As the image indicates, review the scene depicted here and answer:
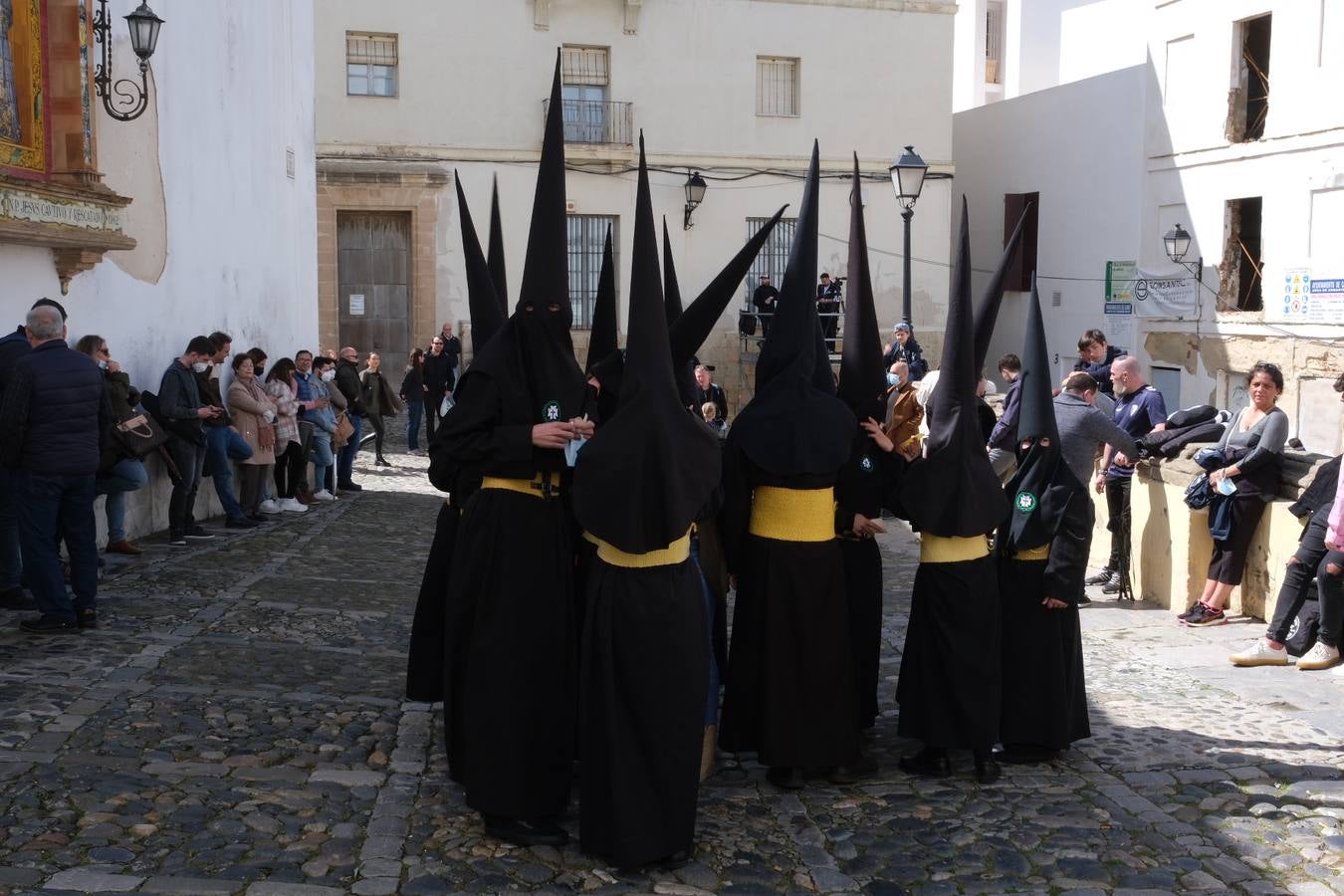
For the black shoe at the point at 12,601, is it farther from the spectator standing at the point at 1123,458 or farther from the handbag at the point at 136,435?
the spectator standing at the point at 1123,458

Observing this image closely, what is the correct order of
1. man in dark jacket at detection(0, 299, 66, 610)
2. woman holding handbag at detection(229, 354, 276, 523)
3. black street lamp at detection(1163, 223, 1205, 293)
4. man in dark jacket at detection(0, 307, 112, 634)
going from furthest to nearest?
black street lamp at detection(1163, 223, 1205, 293) → woman holding handbag at detection(229, 354, 276, 523) → man in dark jacket at detection(0, 299, 66, 610) → man in dark jacket at detection(0, 307, 112, 634)

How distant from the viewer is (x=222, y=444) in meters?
11.8

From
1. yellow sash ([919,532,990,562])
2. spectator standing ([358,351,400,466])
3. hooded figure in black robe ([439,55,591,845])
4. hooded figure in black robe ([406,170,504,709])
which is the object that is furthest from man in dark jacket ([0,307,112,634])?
spectator standing ([358,351,400,466])

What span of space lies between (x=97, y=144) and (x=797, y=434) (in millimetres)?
7296

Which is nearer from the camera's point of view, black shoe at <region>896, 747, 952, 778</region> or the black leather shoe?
the black leather shoe

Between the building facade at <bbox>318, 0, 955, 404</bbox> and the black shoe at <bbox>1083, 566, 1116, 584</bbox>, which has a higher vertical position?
the building facade at <bbox>318, 0, 955, 404</bbox>

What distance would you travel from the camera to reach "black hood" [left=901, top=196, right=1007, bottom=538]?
5.66 metres

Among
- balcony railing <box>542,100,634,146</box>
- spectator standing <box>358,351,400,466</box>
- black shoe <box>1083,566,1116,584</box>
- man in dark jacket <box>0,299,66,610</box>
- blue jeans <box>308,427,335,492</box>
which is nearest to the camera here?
man in dark jacket <box>0,299,66,610</box>

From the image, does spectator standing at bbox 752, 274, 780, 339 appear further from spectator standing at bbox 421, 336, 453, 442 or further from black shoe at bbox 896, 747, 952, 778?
black shoe at bbox 896, 747, 952, 778

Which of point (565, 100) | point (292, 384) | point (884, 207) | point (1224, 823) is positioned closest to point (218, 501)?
point (292, 384)

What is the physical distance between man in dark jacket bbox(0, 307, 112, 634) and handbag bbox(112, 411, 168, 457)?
66.6 inches

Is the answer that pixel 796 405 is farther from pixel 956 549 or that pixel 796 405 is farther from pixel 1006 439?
pixel 1006 439

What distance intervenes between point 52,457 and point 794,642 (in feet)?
14.4

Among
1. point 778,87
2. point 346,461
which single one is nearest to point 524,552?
point 346,461
